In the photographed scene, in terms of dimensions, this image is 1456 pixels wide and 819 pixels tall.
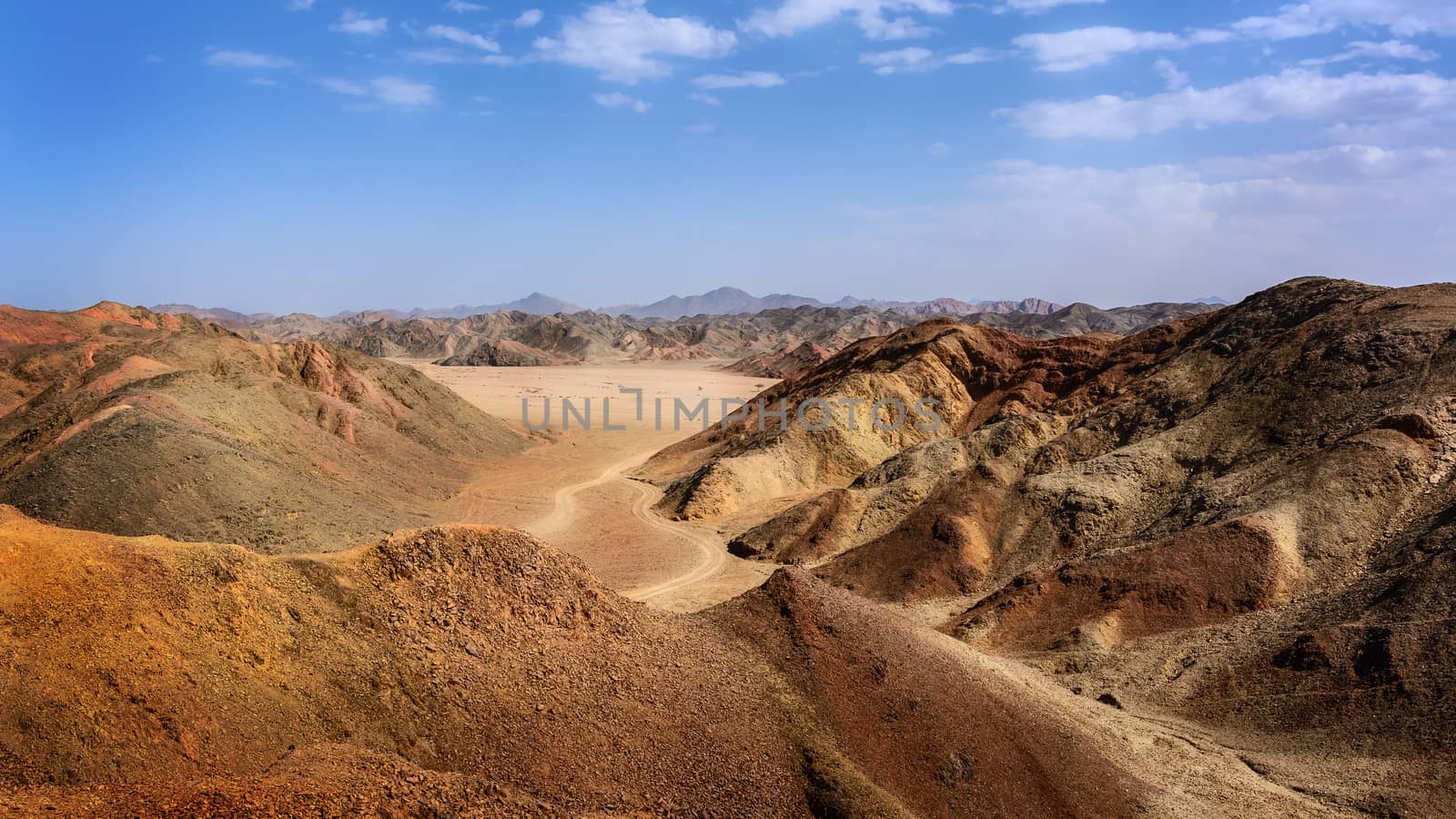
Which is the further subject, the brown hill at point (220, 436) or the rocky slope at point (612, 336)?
the rocky slope at point (612, 336)

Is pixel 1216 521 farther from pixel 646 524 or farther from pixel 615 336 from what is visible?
pixel 615 336

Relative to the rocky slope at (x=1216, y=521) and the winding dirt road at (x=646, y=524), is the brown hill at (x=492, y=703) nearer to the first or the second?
the rocky slope at (x=1216, y=521)

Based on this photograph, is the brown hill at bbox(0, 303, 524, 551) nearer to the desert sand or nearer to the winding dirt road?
the desert sand

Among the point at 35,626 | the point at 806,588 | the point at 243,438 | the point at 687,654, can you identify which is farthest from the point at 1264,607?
the point at 243,438

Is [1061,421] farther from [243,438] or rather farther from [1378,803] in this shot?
[243,438]

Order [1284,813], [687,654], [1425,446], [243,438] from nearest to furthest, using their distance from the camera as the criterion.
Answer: [1284,813], [687,654], [1425,446], [243,438]

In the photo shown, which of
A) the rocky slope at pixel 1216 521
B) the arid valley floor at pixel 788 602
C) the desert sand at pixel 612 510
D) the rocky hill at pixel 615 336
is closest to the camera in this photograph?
the arid valley floor at pixel 788 602

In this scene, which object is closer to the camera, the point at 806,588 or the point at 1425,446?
the point at 806,588

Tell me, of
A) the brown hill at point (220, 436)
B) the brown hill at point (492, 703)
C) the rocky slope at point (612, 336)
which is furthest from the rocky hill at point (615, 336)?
the brown hill at point (492, 703)
